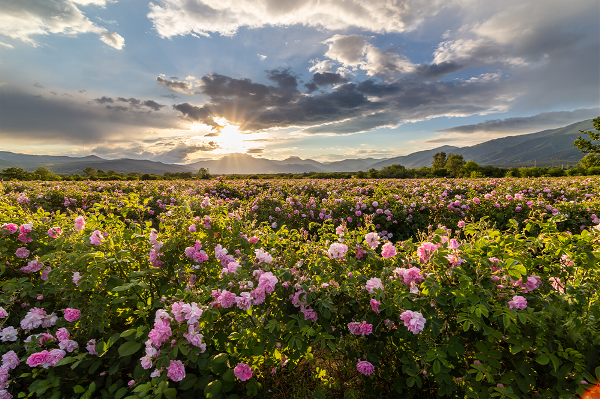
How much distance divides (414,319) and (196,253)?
223 cm

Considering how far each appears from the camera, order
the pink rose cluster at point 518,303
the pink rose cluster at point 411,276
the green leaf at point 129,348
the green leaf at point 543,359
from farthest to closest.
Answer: the pink rose cluster at point 411,276, the green leaf at point 129,348, the pink rose cluster at point 518,303, the green leaf at point 543,359

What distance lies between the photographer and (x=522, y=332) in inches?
81.7

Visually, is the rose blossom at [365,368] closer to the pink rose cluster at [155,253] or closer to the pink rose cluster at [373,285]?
the pink rose cluster at [373,285]

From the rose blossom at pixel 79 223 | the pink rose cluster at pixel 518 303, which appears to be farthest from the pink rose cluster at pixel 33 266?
→ the pink rose cluster at pixel 518 303

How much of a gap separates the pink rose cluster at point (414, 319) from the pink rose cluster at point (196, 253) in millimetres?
2055

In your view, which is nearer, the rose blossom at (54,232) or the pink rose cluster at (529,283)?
the pink rose cluster at (529,283)

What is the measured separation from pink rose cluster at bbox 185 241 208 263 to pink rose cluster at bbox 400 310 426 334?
6.74ft

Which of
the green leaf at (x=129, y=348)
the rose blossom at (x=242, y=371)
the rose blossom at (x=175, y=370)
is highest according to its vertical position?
the green leaf at (x=129, y=348)

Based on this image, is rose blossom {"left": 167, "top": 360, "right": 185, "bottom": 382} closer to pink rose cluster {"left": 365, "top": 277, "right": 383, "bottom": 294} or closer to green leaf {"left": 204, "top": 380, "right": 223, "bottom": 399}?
green leaf {"left": 204, "top": 380, "right": 223, "bottom": 399}

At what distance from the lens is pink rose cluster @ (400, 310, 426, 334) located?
1.93 m

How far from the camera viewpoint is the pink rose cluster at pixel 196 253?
8.98 ft

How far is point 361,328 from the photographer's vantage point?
2170mm

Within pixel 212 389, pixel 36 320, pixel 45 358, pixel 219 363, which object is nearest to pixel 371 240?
pixel 219 363

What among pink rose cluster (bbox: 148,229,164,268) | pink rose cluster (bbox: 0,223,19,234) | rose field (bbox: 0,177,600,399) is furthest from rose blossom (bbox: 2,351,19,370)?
pink rose cluster (bbox: 0,223,19,234)
